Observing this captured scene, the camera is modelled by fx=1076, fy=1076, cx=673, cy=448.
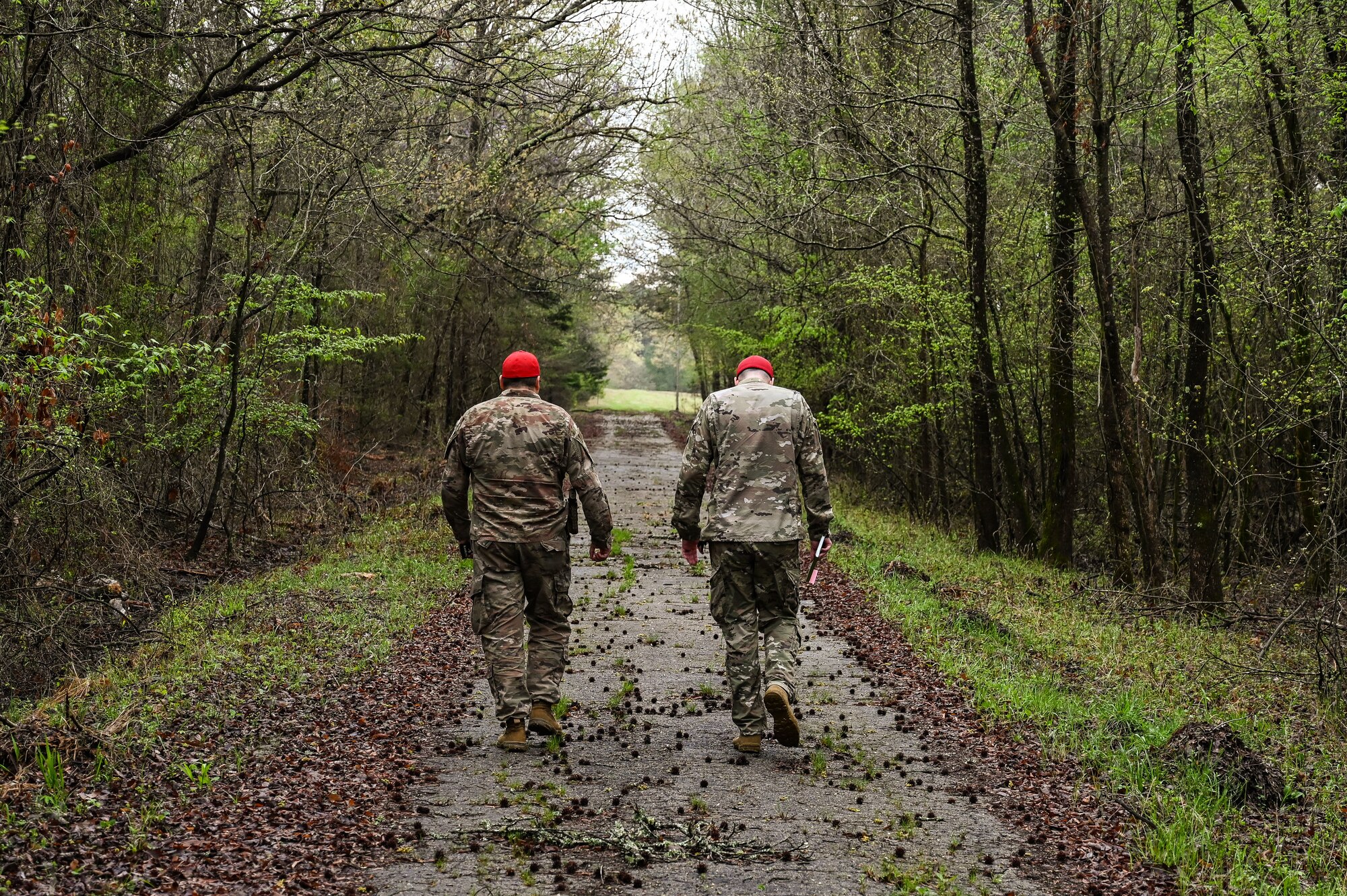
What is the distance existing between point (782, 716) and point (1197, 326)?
9.34m

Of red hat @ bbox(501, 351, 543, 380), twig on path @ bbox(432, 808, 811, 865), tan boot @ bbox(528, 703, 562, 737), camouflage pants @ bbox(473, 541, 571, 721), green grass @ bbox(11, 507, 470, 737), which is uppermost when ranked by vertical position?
red hat @ bbox(501, 351, 543, 380)

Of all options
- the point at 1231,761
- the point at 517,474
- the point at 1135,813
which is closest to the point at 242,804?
the point at 517,474

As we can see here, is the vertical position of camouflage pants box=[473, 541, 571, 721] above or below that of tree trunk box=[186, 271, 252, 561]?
below

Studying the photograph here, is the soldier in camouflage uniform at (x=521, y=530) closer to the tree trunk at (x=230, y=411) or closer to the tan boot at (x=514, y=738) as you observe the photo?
the tan boot at (x=514, y=738)

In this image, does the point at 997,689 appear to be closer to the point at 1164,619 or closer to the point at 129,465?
the point at 1164,619

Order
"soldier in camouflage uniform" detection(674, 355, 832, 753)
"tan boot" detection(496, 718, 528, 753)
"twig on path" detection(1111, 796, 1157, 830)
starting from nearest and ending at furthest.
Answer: "twig on path" detection(1111, 796, 1157, 830) < "tan boot" detection(496, 718, 528, 753) < "soldier in camouflage uniform" detection(674, 355, 832, 753)

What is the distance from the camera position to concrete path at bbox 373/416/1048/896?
460 centimetres

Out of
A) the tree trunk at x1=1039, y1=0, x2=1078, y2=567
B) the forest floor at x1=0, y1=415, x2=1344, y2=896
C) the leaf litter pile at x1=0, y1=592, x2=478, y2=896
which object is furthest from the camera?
the tree trunk at x1=1039, y1=0, x2=1078, y2=567

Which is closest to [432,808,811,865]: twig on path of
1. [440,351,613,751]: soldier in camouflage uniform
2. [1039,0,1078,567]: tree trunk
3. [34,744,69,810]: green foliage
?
[440,351,613,751]: soldier in camouflage uniform

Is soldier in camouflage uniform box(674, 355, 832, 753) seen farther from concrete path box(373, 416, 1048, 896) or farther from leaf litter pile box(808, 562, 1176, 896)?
leaf litter pile box(808, 562, 1176, 896)

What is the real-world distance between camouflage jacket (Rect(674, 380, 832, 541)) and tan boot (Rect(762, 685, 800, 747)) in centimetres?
93

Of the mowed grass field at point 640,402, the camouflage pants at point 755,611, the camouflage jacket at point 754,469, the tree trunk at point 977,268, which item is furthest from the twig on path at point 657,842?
the mowed grass field at point 640,402

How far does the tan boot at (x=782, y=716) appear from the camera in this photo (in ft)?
20.7

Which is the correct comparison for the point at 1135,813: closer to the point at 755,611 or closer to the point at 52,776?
the point at 755,611
